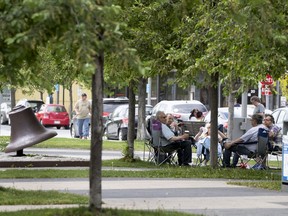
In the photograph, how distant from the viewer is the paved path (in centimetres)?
1195

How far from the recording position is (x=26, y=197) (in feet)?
40.5

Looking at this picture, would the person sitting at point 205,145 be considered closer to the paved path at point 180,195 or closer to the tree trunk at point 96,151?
the paved path at point 180,195

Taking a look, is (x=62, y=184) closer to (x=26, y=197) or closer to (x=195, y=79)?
(x=26, y=197)

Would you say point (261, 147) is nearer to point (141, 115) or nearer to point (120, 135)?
point (141, 115)

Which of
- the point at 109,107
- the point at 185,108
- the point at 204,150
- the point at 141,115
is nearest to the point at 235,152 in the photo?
the point at 204,150

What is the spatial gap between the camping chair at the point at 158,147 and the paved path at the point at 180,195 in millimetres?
3357

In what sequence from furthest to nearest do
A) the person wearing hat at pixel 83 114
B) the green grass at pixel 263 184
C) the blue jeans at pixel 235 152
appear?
the person wearing hat at pixel 83 114
the blue jeans at pixel 235 152
the green grass at pixel 263 184

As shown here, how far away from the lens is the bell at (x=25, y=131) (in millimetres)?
19531

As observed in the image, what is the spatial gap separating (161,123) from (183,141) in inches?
24.2

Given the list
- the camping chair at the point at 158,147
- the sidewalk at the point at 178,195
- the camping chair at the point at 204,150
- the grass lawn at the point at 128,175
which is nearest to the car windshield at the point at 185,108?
the camping chair at the point at 204,150

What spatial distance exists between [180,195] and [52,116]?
39.4 meters

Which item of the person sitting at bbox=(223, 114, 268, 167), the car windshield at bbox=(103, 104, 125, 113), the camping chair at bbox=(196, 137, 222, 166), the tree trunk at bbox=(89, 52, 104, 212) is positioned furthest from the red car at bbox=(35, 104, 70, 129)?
the tree trunk at bbox=(89, 52, 104, 212)

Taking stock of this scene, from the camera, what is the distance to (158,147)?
19781mm

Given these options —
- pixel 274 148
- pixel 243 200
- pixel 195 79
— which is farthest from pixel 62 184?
pixel 274 148
